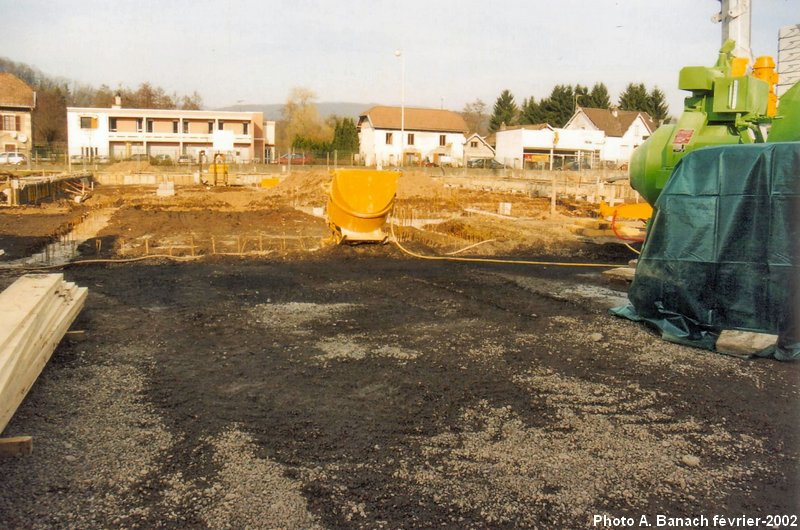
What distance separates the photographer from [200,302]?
938cm

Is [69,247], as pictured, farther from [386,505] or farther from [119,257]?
[386,505]

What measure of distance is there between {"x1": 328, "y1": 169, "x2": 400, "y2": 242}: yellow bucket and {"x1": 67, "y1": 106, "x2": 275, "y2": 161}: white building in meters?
55.2

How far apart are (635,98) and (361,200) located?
8750 cm

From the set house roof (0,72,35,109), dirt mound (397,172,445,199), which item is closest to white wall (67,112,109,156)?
house roof (0,72,35,109)

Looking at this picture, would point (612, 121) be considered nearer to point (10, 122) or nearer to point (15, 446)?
point (10, 122)

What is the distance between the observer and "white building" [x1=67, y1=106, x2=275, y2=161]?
6950cm

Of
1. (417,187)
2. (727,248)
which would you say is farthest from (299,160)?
(727,248)

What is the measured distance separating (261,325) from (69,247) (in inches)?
365

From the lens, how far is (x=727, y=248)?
721 centimetres

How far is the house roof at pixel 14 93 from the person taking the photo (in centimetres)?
6322

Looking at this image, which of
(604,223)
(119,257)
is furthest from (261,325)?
(604,223)

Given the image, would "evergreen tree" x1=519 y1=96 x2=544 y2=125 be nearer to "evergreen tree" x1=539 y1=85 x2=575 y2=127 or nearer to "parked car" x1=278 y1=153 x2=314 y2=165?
"evergreen tree" x1=539 y1=85 x2=575 y2=127

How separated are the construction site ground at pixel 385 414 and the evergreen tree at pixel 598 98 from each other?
89.6m

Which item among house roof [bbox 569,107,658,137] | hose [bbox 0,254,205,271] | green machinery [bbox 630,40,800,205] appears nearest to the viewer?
green machinery [bbox 630,40,800,205]
